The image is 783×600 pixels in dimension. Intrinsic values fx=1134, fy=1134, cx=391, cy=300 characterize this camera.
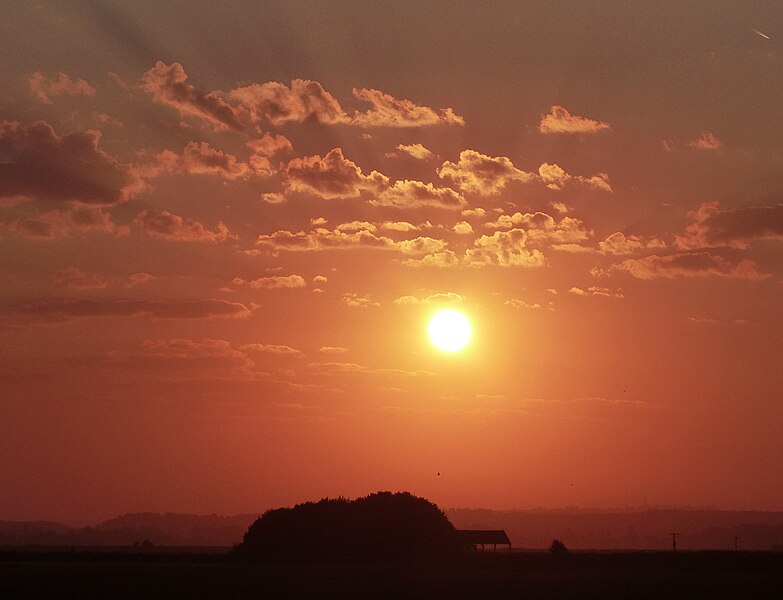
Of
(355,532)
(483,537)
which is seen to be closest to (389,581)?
(355,532)

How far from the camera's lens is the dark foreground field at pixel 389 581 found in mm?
63344

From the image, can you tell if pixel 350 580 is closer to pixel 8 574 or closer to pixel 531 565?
pixel 8 574

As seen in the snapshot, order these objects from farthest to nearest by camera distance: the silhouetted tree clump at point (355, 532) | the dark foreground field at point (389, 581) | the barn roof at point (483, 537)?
the barn roof at point (483, 537), the silhouetted tree clump at point (355, 532), the dark foreground field at point (389, 581)

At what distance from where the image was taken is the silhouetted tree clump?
125 meters

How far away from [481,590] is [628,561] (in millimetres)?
60821

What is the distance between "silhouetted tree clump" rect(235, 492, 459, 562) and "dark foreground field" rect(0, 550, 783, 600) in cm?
1517

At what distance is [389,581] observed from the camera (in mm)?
76000

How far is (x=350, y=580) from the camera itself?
76562 millimetres

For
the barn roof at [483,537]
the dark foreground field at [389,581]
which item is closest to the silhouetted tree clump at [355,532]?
the dark foreground field at [389,581]

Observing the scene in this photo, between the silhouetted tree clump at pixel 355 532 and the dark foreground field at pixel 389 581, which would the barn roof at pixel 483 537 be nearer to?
the silhouetted tree clump at pixel 355 532

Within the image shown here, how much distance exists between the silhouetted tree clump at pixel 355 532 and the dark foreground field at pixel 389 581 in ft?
49.8

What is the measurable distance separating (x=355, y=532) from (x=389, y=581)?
172ft

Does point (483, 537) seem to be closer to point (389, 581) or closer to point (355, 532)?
point (355, 532)

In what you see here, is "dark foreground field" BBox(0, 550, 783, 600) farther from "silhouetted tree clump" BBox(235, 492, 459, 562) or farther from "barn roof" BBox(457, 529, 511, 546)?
"barn roof" BBox(457, 529, 511, 546)
